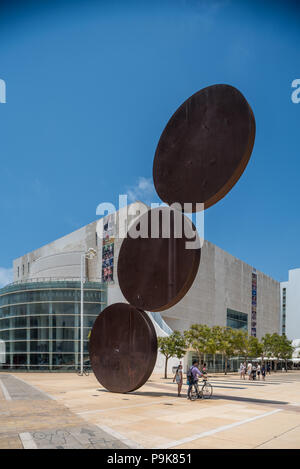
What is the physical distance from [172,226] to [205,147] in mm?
2938

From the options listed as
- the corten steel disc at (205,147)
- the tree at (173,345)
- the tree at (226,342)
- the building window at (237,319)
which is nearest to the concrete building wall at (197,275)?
the building window at (237,319)

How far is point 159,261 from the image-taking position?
15.4 m

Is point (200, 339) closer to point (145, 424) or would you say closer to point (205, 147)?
point (205, 147)

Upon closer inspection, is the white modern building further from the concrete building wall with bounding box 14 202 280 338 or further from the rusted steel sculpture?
the rusted steel sculpture

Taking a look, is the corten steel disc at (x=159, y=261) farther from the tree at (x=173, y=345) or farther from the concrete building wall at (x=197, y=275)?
the concrete building wall at (x=197, y=275)

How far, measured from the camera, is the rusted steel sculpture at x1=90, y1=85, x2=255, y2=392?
13375mm

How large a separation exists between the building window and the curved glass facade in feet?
129

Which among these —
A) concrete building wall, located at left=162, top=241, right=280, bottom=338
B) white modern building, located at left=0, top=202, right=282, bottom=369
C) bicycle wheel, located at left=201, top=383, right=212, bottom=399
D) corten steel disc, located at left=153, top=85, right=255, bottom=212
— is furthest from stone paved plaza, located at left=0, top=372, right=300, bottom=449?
concrete building wall, located at left=162, top=241, right=280, bottom=338

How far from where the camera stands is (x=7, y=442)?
8.03m

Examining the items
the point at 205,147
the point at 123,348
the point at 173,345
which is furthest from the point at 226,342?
the point at 205,147

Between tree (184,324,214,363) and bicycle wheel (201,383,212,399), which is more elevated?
bicycle wheel (201,383,212,399)
